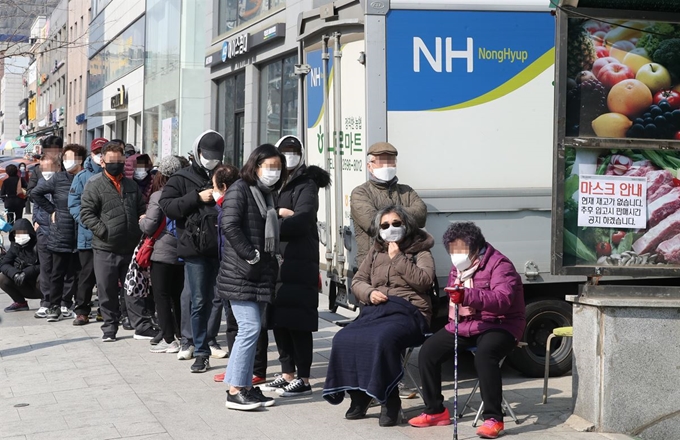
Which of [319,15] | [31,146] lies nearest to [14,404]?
[319,15]

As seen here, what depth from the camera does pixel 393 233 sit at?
678 cm

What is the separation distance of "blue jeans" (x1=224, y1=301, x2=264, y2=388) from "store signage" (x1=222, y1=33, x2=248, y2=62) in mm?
12091

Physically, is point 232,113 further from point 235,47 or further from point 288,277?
point 288,277

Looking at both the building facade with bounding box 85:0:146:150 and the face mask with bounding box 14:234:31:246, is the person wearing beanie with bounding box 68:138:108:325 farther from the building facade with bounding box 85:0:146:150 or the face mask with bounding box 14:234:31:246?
the building facade with bounding box 85:0:146:150

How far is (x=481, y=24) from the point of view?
7691 millimetres

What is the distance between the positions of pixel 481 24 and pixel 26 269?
22.4ft

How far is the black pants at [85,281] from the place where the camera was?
1061 cm

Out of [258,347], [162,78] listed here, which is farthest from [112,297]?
[162,78]

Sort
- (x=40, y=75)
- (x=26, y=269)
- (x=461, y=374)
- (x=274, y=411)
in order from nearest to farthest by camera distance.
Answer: (x=274, y=411), (x=461, y=374), (x=26, y=269), (x=40, y=75)

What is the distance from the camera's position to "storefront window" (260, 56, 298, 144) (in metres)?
16.3

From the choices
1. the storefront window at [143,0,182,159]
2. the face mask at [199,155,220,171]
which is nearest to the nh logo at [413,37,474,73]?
the face mask at [199,155,220,171]

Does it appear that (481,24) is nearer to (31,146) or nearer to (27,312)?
(27,312)

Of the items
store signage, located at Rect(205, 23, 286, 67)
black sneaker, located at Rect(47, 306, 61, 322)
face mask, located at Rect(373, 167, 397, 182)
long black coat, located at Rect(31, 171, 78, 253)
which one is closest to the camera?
face mask, located at Rect(373, 167, 397, 182)

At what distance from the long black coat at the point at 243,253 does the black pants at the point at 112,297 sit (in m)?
3.17
